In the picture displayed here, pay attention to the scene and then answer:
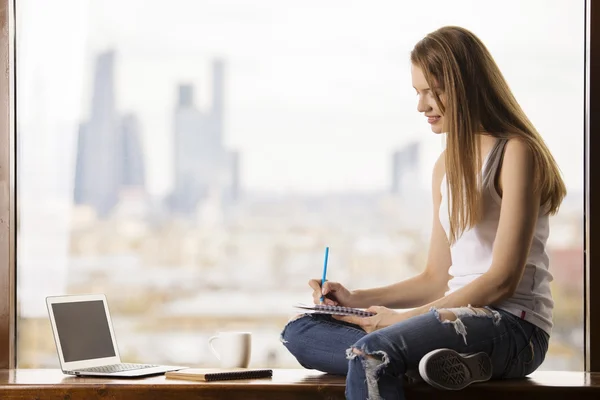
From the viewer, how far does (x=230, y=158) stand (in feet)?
8.00

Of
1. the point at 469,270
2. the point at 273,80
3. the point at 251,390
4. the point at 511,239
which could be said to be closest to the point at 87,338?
the point at 251,390

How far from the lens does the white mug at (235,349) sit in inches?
86.2

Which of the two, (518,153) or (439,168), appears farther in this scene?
(439,168)

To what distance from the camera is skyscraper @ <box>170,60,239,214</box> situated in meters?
2.43

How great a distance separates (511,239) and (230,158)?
910 millimetres

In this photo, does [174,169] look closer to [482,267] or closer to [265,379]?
[265,379]

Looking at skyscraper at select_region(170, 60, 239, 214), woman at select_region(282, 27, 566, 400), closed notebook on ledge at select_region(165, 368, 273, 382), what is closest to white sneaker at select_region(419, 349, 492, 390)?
woman at select_region(282, 27, 566, 400)

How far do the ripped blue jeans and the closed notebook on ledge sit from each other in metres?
0.11

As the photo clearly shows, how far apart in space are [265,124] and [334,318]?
661mm

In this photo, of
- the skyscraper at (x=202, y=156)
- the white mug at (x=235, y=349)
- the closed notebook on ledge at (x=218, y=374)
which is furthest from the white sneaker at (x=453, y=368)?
the skyscraper at (x=202, y=156)

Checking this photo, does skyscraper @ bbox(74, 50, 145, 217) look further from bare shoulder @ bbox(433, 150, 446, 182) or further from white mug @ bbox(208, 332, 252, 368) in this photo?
bare shoulder @ bbox(433, 150, 446, 182)

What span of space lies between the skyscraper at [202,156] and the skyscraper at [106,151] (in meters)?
0.12

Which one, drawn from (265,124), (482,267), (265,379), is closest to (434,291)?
(482,267)

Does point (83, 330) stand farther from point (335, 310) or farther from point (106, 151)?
point (335, 310)
